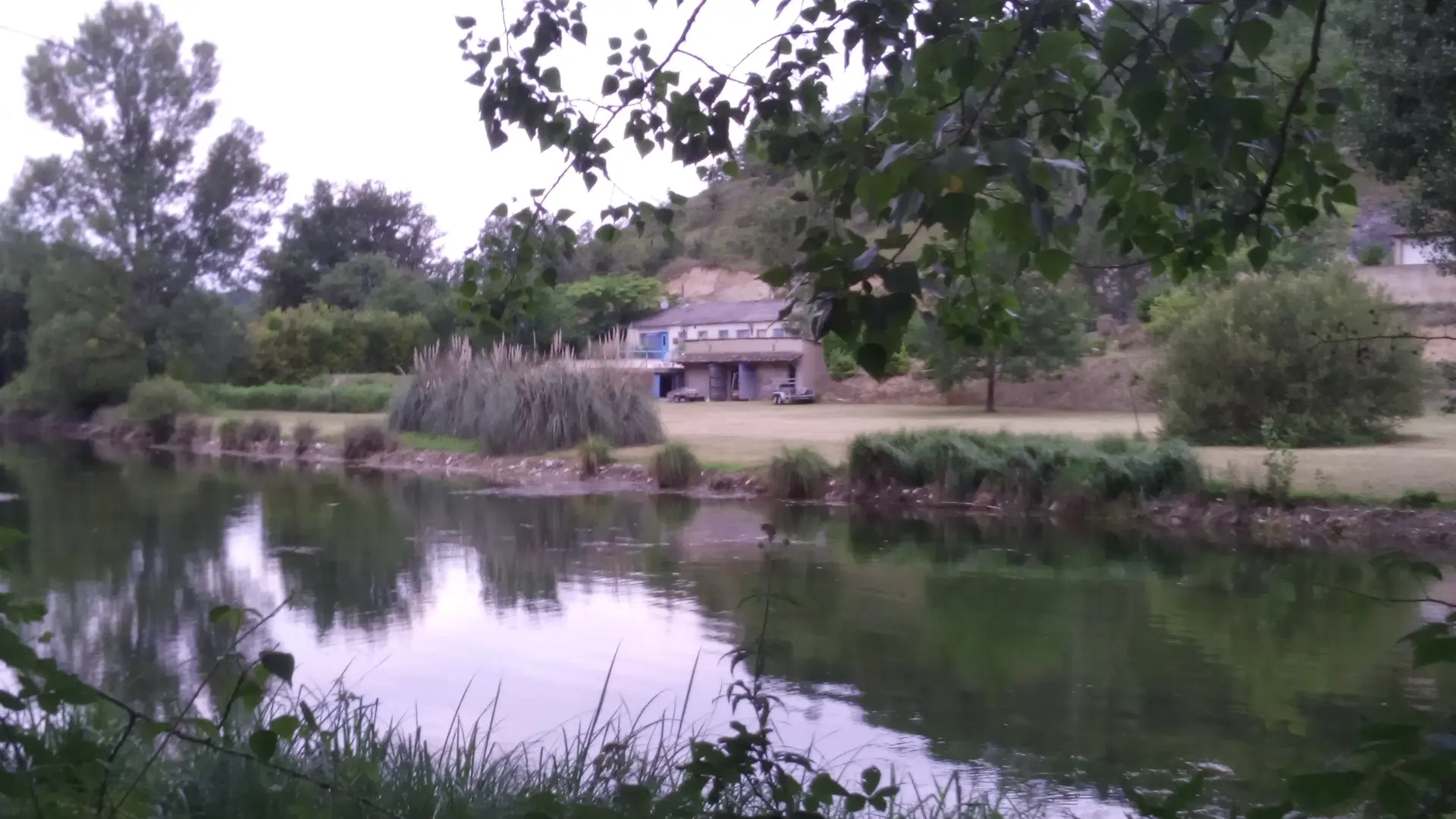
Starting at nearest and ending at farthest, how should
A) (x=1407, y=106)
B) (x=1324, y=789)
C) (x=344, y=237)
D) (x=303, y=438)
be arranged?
(x=1324, y=789)
(x=1407, y=106)
(x=303, y=438)
(x=344, y=237)

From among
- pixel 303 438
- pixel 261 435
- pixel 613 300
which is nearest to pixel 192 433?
pixel 261 435

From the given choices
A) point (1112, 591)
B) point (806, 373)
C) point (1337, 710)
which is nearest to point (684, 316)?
point (806, 373)

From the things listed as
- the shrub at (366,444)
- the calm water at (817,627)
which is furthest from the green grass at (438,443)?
the calm water at (817,627)

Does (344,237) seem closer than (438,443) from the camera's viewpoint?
No

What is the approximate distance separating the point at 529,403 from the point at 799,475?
→ 8.03 meters

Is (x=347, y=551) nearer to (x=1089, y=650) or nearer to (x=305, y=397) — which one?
(x=1089, y=650)

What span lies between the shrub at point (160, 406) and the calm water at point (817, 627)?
16.0m

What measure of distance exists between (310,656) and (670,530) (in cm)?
739

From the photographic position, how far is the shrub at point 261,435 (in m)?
27.9

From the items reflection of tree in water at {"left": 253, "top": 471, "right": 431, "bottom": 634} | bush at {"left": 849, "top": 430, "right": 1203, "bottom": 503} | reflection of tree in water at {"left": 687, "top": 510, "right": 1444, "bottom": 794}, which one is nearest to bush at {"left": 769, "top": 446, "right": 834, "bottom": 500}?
bush at {"left": 849, "top": 430, "right": 1203, "bottom": 503}

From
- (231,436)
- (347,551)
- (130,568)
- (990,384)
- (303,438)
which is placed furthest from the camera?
(990,384)

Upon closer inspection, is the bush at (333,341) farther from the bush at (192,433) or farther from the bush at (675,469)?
the bush at (675,469)

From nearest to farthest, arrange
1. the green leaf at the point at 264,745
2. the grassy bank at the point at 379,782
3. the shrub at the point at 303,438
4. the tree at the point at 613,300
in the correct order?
the green leaf at the point at 264,745 → the grassy bank at the point at 379,782 → the shrub at the point at 303,438 → the tree at the point at 613,300

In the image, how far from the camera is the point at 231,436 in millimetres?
29156
